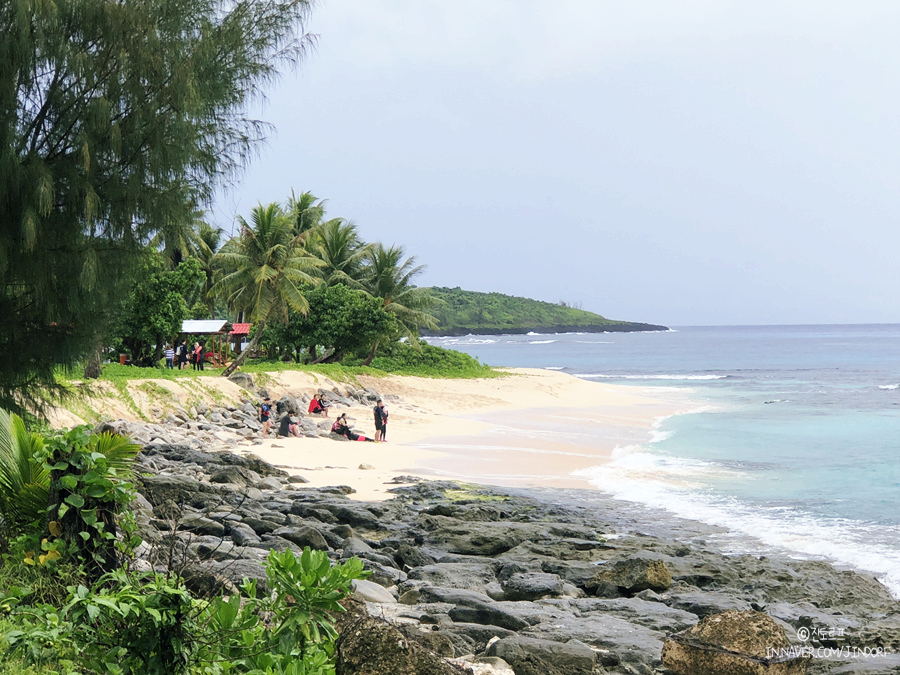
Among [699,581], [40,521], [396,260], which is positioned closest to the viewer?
[40,521]

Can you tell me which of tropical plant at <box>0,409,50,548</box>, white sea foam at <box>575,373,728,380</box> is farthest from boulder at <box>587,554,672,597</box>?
white sea foam at <box>575,373,728,380</box>

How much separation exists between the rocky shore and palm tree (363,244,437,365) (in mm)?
25623

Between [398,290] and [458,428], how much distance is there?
632 inches

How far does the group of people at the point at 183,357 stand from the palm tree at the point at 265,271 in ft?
6.60

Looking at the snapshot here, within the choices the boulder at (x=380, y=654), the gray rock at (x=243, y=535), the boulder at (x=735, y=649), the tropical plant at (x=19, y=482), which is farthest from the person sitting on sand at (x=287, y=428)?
the boulder at (x=380, y=654)

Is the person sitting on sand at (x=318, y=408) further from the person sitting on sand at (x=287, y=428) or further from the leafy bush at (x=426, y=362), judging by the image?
the leafy bush at (x=426, y=362)

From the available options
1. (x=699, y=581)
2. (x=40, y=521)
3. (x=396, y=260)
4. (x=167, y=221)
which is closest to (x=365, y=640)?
(x=40, y=521)

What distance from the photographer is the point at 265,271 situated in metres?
28.9

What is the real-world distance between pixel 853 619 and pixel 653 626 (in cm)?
216

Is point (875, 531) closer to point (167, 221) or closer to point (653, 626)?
point (653, 626)

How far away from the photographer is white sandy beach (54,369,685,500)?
641 inches

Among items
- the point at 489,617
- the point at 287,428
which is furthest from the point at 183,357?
the point at 489,617

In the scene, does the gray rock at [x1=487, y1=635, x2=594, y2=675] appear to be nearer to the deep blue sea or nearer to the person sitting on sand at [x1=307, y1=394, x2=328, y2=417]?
the deep blue sea

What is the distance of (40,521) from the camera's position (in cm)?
442
